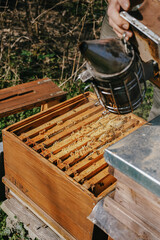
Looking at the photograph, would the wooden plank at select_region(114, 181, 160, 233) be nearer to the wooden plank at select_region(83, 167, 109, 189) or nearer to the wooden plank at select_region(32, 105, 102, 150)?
the wooden plank at select_region(83, 167, 109, 189)

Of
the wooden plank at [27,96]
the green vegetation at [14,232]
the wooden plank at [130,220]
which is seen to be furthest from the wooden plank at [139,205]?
the wooden plank at [27,96]

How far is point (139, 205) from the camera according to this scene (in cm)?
132

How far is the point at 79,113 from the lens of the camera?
8.43 ft

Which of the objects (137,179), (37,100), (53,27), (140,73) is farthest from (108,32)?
(53,27)

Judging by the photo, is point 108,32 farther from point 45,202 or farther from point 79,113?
point 45,202

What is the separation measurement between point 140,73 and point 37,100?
5.29 feet

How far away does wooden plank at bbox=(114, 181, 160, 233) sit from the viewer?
1.25 meters

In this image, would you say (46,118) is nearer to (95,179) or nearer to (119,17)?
(95,179)

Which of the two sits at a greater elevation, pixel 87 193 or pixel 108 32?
pixel 108 32

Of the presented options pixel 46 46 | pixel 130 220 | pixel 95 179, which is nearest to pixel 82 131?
pixel 95 179

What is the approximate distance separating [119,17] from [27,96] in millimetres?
1729

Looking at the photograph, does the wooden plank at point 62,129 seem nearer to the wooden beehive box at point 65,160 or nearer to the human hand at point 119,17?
the wooden beehive box at point 65,160

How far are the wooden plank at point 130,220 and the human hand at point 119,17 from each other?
888mm

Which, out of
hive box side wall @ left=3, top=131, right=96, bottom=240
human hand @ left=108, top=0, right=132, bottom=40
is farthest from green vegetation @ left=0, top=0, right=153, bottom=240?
human hand @ left=108, top=0, right=132, bottom=40
